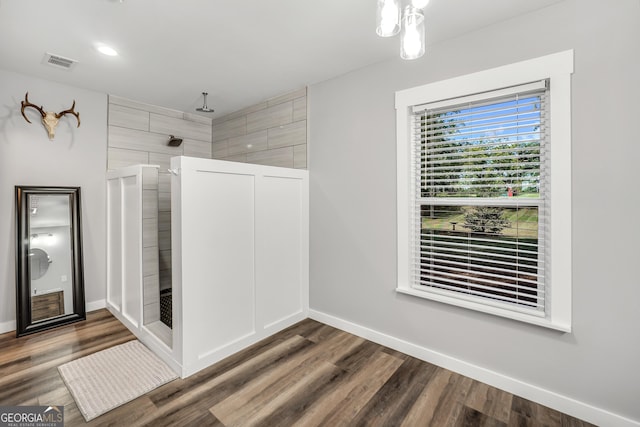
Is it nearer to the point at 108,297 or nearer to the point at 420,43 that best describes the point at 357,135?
the point at 420,43

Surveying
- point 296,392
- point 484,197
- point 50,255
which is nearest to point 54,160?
point 50,255

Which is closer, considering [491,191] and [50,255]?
[491,191]

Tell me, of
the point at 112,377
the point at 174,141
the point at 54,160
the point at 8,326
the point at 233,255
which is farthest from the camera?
the point at 174,141

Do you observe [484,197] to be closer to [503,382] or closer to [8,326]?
[503,382]

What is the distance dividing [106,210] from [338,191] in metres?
2.56

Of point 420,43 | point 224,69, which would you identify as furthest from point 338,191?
point 420,43

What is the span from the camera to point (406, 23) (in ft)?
3.91

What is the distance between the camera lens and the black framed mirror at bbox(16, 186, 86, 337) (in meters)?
2.75

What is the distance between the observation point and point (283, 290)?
2.93 m

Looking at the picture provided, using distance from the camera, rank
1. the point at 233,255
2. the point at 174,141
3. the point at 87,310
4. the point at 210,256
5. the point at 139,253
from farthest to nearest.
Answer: the point at 174,141, the point at 87,310, the point at 139,253, the point at 233,255, the point at 210,256

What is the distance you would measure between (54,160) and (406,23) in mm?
3505

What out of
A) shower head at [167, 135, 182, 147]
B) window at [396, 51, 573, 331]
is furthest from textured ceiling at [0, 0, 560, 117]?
shower head at [167, 135, 182, 147]

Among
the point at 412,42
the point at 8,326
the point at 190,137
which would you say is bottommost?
the point at 8,326

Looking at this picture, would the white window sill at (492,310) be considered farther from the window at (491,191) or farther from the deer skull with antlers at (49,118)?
the deer skull with antlers at (49,118)
